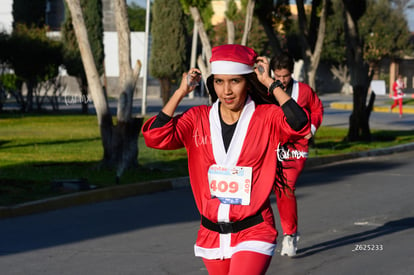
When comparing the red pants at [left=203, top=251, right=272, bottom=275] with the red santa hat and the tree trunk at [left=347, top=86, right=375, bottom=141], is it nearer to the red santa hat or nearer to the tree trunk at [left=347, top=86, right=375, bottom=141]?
the red santa hat

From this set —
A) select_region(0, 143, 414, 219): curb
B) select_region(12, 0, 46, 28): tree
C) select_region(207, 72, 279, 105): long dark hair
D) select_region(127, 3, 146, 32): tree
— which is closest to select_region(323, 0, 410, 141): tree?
select_region(12, 0, 46, 28): tree

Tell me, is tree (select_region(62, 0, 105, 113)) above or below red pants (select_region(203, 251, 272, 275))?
above

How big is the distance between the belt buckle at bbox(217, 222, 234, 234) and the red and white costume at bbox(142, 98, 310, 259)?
2 cm

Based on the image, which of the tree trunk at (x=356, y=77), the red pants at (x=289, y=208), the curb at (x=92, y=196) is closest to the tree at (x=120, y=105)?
the curb at (x=92, y=196)

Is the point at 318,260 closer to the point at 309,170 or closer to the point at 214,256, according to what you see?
the point at 214,256

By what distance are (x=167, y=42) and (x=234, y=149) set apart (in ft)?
155

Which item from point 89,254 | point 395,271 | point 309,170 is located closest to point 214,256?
point 395,271

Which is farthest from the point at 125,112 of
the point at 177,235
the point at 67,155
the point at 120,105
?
the point at 177,235

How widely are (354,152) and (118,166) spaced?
20.5 feet

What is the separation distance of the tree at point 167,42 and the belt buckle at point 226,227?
46.0 meters

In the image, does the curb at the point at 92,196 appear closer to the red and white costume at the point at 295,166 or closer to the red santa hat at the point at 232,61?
the red and white costume at the point at 295,166

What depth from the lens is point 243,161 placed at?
15.4 ft

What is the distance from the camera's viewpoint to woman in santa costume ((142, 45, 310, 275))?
4.66m

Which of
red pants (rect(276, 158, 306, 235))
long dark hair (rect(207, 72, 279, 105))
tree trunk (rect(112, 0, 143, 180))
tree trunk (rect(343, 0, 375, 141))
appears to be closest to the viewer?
long dark hair (rect(207, 72, 279, 105))
